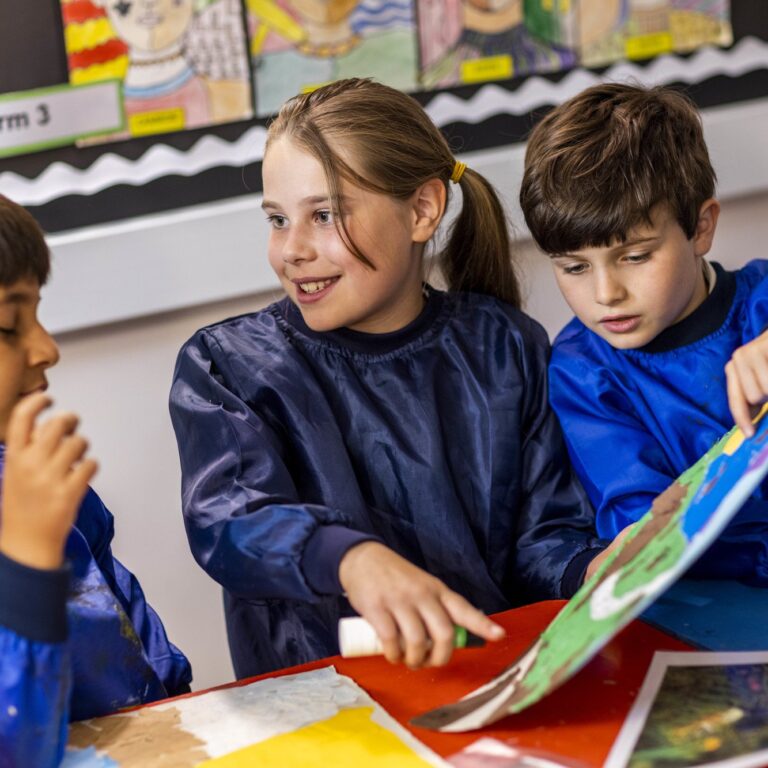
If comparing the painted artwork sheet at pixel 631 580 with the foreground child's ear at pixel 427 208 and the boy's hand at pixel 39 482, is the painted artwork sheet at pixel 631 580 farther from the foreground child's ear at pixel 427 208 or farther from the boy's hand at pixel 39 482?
the foreground child's ear at pixel 427 208

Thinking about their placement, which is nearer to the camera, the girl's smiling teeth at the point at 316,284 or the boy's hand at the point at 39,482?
the boy's hand at the point at 39,482

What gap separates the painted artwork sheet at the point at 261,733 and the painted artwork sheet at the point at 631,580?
43 mm

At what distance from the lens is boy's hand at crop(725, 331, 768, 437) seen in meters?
0.97

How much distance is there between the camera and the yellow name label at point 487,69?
183cm

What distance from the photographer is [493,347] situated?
1262 millimetres

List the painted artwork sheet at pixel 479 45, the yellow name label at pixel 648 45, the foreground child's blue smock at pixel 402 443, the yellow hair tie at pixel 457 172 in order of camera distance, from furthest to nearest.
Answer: the yellow name label at pixel 648 45 → the painted artwork sheet at pixel 479 45 → the yellow hair tie at pixel 457 172 → the foreground child's blue smock at pixel 402 443

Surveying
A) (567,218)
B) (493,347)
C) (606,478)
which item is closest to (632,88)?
(567,218)

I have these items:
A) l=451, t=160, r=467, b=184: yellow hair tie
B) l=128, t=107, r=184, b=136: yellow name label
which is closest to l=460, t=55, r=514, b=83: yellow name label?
l=128, t=107, r=184, b=136: yellow name label

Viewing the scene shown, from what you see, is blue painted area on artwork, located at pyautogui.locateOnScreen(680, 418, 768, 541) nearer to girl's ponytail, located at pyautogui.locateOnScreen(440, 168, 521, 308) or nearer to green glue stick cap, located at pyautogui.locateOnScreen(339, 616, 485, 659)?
green glue stick cap, located at pyautogui.locateOnScreen(339, 616, 485, 659)

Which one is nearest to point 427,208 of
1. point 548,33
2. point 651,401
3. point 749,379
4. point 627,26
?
point 651,401

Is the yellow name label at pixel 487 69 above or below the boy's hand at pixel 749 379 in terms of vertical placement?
above

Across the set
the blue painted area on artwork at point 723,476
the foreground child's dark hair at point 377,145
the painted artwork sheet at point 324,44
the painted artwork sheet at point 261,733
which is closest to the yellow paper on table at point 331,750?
the painted artwork sheet at point 261,733

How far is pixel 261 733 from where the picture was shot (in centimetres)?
83

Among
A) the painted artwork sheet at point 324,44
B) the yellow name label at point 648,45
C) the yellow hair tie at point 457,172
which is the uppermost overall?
the painted artwork sheet at point 324,44
